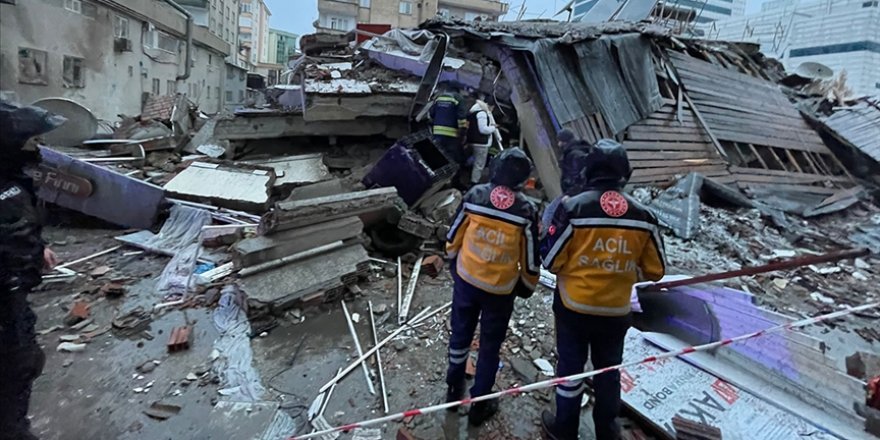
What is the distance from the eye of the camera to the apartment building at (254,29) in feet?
141

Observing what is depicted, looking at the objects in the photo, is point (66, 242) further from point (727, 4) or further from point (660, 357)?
point (727, 4)

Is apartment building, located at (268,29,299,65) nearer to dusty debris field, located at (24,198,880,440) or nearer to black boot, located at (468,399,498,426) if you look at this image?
dusty debris field, located at (24,198,880,440)

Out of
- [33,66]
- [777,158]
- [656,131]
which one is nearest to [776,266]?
[656,131]

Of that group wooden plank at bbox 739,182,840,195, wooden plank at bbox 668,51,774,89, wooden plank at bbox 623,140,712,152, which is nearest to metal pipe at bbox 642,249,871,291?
wooden plank at bbox 623,140,712,152

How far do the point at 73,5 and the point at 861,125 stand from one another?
19.4m

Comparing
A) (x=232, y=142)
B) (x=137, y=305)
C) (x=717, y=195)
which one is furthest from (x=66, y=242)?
(x=717, y=195)

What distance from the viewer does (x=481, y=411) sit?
2.56 metres

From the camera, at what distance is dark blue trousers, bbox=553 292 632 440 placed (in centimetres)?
225

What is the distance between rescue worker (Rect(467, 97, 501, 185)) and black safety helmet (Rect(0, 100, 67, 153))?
4.85m

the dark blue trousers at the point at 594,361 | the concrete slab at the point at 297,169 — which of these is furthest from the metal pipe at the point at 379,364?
the concrete slab at the point at 297,169

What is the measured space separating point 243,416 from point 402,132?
17.4 ft

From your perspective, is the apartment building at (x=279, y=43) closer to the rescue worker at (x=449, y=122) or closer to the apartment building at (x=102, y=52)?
the apartment building at (x=102, y=52)

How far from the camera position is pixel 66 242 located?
4.63m

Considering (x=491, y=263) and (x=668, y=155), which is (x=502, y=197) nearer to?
(x=491, y=263)
